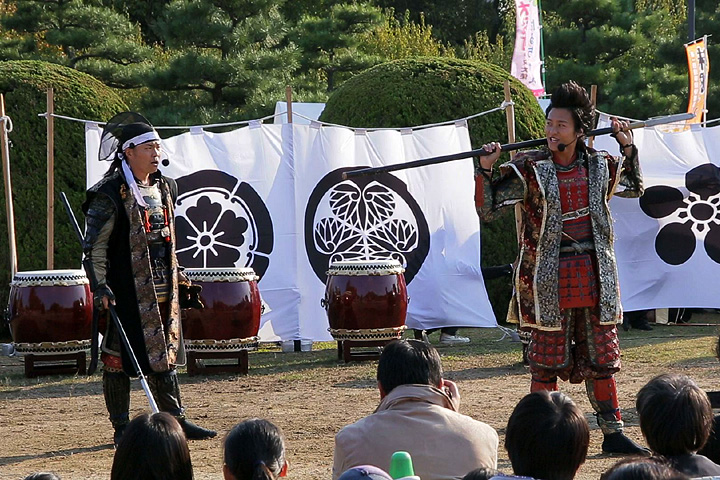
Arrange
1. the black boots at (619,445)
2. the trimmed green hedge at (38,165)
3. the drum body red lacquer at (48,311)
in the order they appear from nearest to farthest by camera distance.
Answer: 1. the black boots at (619,445)
2. the drum body red lacquer at (48,311)
3. the trimmed green hedge at (38,165)

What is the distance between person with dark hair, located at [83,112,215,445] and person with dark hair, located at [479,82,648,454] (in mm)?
1655

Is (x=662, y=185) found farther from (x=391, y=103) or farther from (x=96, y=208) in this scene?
(x=96, y=208)

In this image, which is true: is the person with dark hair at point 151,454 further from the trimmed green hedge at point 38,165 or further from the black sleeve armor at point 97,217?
the trimmed green hedge at point 38,165

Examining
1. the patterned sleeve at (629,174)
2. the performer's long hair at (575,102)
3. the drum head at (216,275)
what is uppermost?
the performer's long hair at (575,102)

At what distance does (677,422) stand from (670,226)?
25.2ft

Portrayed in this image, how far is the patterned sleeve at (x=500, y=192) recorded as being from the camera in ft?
17.5

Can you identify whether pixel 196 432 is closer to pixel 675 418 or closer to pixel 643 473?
pixel 675 418

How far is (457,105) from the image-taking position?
10969 mm

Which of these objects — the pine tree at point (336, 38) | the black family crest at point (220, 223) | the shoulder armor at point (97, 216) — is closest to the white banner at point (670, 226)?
the black family crest at point (220, 223)

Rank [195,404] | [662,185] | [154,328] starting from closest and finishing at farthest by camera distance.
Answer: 1. [154,328]
2. [195,404]
3. [662,185]

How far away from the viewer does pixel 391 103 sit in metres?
11.1

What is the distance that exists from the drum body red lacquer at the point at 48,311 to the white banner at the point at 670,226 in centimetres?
493

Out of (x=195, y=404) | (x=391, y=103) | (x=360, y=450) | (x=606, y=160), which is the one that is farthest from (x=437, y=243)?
(x=360, y=450)

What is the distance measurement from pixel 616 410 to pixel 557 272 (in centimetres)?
70
